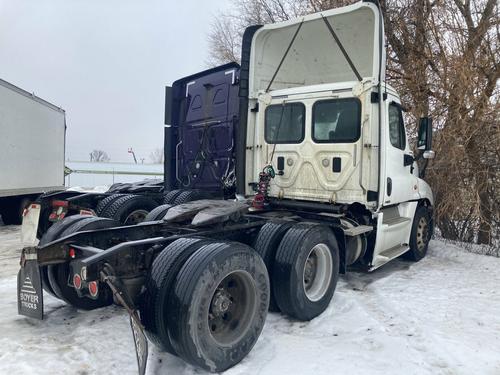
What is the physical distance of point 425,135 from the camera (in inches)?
248

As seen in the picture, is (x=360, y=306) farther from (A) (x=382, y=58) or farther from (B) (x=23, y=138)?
(B) (x=23, y=138)

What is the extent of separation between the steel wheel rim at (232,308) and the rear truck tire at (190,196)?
3536 millimetres

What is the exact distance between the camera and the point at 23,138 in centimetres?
1140

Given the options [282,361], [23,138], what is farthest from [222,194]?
[23,138]

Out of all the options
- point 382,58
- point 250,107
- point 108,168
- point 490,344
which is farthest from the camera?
point 108,168

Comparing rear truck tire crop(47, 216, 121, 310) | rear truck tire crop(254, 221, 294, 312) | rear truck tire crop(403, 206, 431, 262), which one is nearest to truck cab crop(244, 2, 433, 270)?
rear truck tire crop(403, 206, 431, 262)

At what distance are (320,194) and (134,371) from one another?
132 inches

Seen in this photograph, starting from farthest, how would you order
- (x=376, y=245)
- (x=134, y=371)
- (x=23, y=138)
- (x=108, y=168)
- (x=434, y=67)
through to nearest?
(x=108, y=168) → (x=23, y=138) → (x=434, y=67) → (x=376, y=245) → (x=134, y=371)

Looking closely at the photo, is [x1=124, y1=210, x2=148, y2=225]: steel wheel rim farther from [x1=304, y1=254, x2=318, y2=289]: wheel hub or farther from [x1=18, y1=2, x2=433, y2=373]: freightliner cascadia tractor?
[x1=304, y1=254, x2=318, y2=289]: wheel hub

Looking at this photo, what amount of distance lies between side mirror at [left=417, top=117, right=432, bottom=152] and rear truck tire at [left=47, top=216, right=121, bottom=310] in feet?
14.8

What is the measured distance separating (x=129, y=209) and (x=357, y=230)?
3.53 metres

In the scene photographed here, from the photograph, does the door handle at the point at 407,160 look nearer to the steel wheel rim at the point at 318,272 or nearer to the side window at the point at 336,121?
the side window at the point at 336,121

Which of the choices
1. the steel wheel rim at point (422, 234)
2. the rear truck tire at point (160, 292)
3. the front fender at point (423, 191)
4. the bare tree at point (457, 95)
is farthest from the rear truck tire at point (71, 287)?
the bare tree at point (457, 95)

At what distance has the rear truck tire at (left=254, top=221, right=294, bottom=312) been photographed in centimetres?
439
